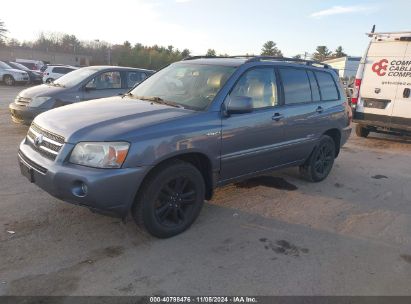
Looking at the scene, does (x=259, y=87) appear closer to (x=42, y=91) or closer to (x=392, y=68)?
(x=42, y=91)

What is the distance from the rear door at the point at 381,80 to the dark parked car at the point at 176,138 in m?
4.91

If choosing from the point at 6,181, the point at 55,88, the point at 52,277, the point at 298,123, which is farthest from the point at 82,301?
the point at 55,88

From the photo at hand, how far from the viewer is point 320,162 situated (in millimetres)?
6246

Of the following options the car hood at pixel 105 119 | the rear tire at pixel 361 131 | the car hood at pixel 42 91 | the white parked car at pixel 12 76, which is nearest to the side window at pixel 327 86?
the car hood at pixel 105 119

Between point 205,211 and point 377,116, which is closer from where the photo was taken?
point 205,211

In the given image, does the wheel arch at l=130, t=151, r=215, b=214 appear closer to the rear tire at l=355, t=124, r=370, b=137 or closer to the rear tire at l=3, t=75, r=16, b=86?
the rear tire at l=355, t=124, r=370, b=137

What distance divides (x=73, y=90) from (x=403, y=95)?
7.77 metres

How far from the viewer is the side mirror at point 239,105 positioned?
4137 mm

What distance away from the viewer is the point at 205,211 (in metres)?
4.68

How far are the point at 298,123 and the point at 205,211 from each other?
180 cm

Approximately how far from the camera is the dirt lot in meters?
3.17

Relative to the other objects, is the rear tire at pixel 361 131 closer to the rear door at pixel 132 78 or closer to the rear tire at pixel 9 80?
the rear door at pixel 132 78

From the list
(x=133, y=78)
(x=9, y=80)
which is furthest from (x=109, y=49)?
(x=133, y=78)

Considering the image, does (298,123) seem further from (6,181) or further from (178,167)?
(6,181)
